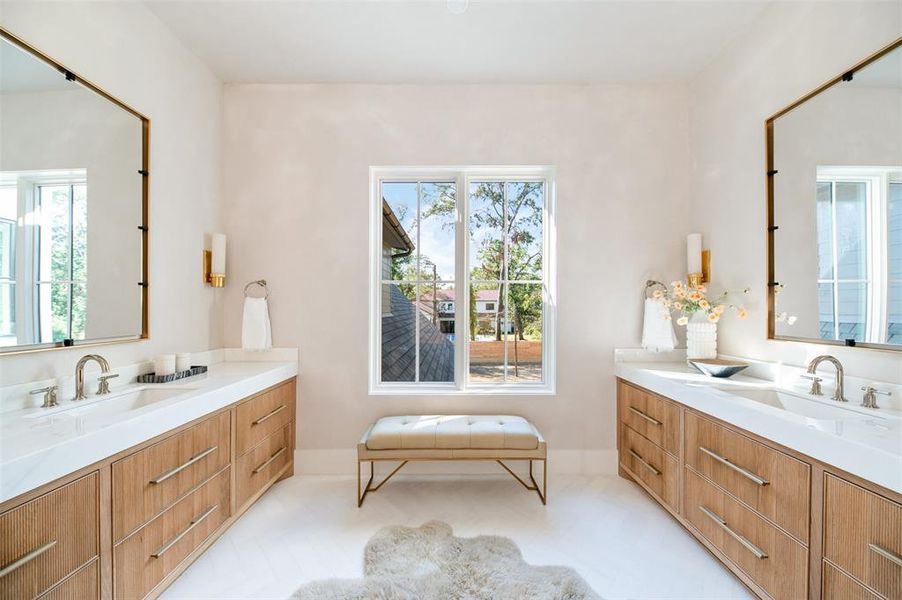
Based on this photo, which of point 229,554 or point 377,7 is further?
point 377,7

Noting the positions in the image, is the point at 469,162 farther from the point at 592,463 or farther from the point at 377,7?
the point at 592,463

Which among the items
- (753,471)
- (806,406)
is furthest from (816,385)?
(753,471)

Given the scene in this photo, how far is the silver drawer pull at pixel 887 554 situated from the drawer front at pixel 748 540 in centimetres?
26

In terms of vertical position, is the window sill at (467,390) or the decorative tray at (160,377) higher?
the decorative tray at (160,377)

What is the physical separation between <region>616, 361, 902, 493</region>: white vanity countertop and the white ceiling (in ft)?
6.50

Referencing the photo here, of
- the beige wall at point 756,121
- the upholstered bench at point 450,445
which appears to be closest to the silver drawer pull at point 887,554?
the beige wall at point 756,121

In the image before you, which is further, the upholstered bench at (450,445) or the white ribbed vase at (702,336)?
the white ribbed vase at (702,336)

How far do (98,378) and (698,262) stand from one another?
131 inches

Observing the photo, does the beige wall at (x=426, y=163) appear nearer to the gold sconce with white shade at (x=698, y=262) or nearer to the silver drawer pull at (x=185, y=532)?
the gold sconce with white shade at (x=698, y=262)

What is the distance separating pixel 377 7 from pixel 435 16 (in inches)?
12.2

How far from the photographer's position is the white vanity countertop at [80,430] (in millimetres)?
1001

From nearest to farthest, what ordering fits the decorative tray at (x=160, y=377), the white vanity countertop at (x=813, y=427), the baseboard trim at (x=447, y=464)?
the white vanity countertop at (x=813, y=427), the decorative tray at (x=160, y=377), the baseboard trim at (x=447, y=464)

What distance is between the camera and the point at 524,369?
9.27 ft

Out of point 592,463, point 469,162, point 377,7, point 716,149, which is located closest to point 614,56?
point 716,149
